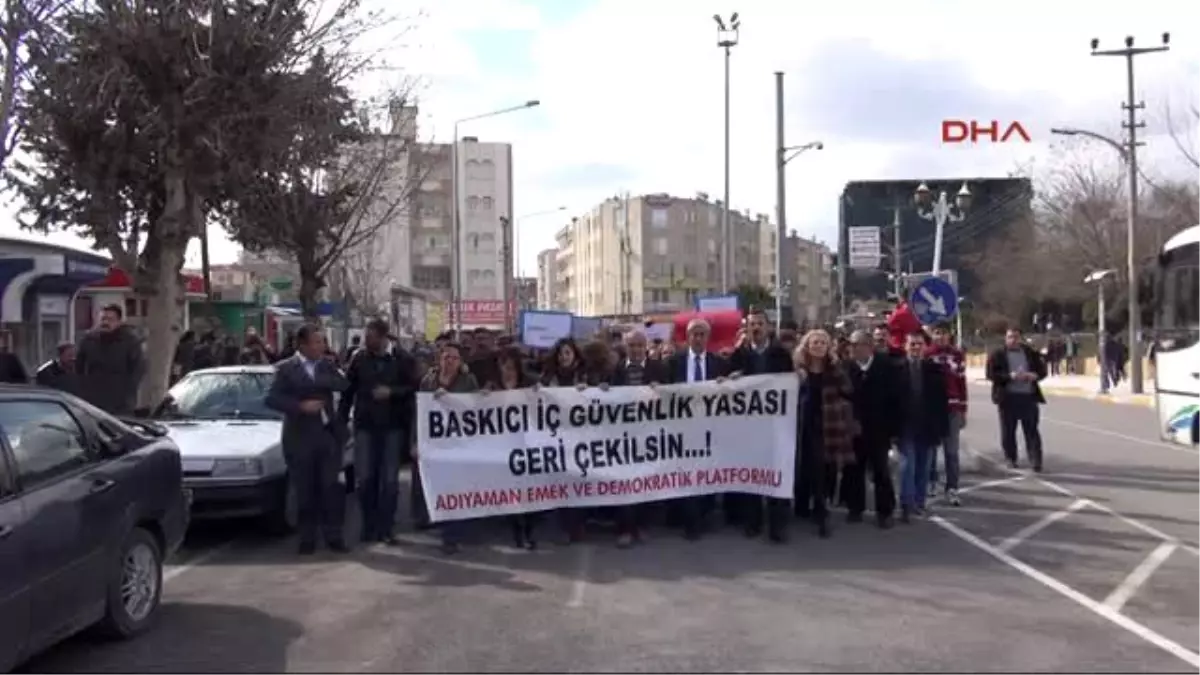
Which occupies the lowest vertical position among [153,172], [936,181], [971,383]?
[971,383]

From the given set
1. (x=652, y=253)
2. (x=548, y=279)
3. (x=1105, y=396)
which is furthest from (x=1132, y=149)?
(x=548, y=279)

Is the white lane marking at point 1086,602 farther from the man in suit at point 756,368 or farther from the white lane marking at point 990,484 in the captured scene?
the white lane marking at point 990,484

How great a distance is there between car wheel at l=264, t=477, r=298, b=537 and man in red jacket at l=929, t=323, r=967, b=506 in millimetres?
6014

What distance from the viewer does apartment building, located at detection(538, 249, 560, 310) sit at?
164250 millimetres

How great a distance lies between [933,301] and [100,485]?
12085mm

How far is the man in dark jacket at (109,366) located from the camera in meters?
13.4

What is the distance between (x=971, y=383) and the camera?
50.1 m

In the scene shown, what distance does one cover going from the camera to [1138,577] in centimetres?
914

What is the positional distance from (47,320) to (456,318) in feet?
96.9

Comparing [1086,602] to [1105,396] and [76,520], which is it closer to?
[76,520]

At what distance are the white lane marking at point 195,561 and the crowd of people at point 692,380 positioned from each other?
73 cm

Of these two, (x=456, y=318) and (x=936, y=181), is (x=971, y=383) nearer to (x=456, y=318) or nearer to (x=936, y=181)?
(x=456, y=318)

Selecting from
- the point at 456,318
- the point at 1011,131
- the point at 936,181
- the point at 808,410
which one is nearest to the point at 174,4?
the point at 808,410

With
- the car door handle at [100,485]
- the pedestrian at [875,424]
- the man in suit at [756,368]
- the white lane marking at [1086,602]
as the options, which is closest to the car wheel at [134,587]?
the car door handle at [100,485]
